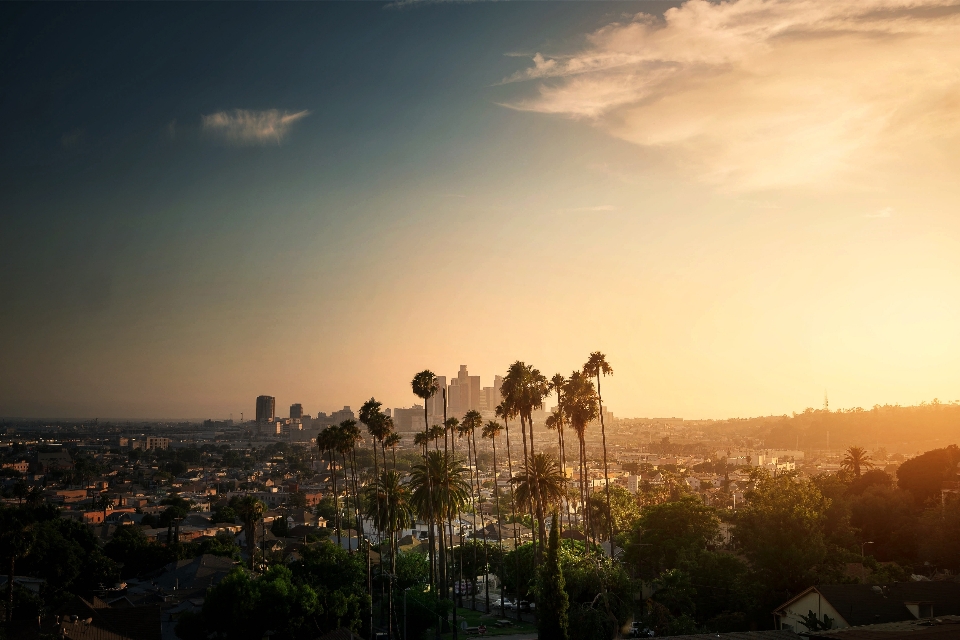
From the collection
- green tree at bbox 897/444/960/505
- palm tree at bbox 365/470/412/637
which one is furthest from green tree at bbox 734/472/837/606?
green tree at bbox 897/444/960/505

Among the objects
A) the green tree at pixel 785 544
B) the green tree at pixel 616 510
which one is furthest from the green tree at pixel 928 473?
the green tree at pixel 616 510

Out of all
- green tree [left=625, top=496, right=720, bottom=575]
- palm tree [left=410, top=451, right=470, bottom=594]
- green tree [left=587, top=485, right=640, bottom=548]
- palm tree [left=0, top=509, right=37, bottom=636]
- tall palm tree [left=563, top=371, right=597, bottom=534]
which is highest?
tall palm tree [left=563, top=371, right=597, bottom=534]

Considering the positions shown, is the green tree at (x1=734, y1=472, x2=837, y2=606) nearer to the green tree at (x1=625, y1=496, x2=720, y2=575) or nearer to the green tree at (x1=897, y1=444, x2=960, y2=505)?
the green tree at (x1=625, y1=496, x2=720, y2=575)

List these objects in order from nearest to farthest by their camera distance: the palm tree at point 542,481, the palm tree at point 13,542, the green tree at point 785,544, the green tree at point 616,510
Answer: the green tree at point 785,544, the palm tree at point 13,542, the palm tree at point 542,481, the green tree at point 616,510

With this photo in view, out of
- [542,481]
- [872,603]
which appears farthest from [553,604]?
[872,603]

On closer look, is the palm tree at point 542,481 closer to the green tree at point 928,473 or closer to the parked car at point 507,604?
the parked car at point 507,604

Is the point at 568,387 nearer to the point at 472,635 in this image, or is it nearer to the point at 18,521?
the point at 472,635

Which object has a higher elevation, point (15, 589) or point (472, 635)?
point (15, 589)

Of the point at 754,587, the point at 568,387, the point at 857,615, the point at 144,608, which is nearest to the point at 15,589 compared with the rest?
the point at 144,608
